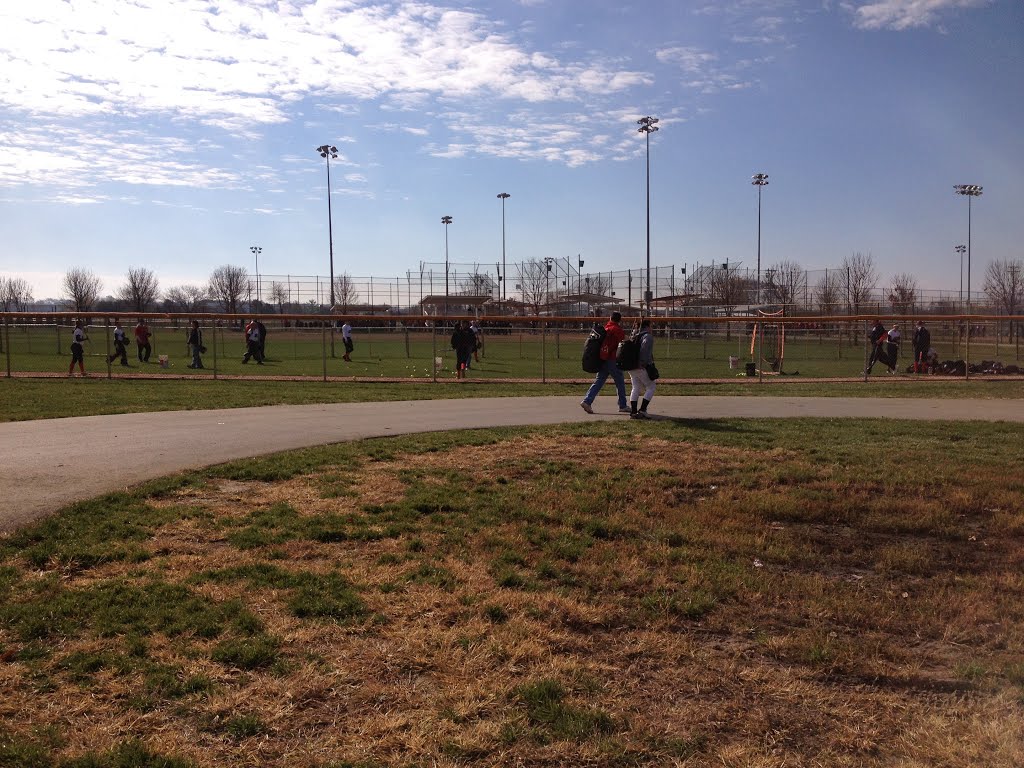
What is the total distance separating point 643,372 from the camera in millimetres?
13125

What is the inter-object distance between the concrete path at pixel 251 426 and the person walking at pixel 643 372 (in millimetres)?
383

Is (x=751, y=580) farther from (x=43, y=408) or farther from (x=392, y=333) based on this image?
(x=392, y=333)

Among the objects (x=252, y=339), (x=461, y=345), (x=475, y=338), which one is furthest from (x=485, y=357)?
(x=461, y=345)

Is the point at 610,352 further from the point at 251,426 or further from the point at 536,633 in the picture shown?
the point at 536,633

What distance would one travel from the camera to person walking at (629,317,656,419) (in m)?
12.9

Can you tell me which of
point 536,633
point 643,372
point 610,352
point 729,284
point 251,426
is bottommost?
point 536,633

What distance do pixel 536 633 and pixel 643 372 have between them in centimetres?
899

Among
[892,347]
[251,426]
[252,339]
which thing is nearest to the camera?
[251,426]

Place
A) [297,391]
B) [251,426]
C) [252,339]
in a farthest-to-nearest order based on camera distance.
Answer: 1. [252,339]
2. [297,391]
3. [251,426]

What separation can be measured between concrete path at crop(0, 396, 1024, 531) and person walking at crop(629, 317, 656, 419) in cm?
38

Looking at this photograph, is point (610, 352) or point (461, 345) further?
point (461, 345)

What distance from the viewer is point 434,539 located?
618cm

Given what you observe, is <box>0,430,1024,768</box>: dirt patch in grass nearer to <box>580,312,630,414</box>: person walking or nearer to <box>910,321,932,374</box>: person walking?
<box>580,312,630,414</box>: person walking

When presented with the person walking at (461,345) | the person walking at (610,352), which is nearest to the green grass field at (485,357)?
the person walking at (461,345)
